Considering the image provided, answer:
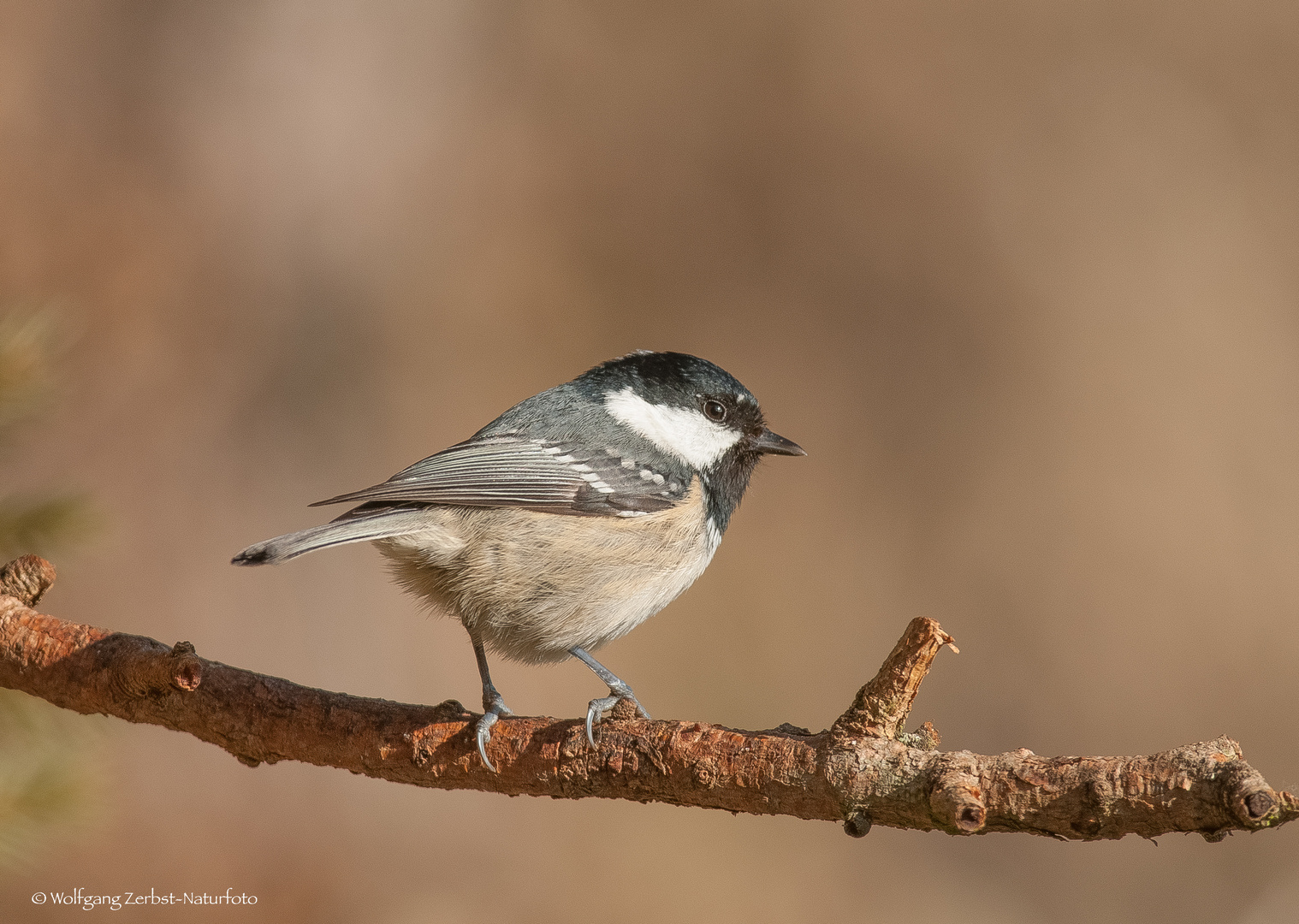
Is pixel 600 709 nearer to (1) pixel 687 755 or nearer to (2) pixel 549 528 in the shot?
(1) pixel 687 755

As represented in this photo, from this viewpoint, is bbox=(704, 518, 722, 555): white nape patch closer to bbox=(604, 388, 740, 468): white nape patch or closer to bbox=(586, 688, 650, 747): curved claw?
bbox=(604, 388, 740, 468): white nape patch

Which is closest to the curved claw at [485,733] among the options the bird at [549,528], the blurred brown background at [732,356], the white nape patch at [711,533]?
the bird at [549,528]

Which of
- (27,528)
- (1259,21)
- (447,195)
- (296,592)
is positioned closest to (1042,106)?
(1259,21)

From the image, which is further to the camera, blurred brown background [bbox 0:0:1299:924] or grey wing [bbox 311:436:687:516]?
blurred brown background [bbox 0:0:1299:924]

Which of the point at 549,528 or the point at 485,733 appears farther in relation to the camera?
the point at 549,528

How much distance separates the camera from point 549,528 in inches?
96.0

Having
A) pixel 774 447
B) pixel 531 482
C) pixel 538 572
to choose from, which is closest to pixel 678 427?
pixel 774 447

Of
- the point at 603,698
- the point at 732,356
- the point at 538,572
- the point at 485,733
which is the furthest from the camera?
the point at 732,356

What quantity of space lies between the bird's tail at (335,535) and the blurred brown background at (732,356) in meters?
2.10

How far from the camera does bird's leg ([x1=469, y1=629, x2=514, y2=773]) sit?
1.96m

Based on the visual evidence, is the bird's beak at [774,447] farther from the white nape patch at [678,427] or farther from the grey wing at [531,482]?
the grey wing at [531,482]

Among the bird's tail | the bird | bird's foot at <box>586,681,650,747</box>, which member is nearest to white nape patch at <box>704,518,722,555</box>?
the bird

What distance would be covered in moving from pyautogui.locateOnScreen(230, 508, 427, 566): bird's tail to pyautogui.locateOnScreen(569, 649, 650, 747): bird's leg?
0.55m

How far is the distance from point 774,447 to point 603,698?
109 centimetres
